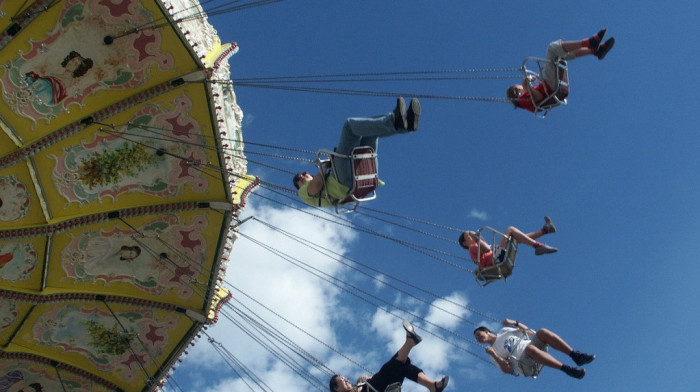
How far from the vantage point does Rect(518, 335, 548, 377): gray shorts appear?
10.9 meters

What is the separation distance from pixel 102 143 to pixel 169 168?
1.16 meters

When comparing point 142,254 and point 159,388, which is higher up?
point 142,254

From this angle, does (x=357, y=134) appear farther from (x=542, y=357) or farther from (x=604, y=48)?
(x=542, y=357)

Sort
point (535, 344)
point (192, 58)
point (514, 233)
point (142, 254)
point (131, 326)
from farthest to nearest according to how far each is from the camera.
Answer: point (131, 326) → point (142, 254) → point (192, 58) → point (535, 344) → point (514, 233)

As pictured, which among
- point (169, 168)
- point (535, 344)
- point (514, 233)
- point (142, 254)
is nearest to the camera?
Answer: point (514, 233)

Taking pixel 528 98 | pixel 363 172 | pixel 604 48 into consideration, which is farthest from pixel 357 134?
pixel 604 48

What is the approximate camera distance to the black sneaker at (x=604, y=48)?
9.12 m

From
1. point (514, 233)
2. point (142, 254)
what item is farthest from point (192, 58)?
point (514, 233)

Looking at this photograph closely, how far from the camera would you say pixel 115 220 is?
1346cm

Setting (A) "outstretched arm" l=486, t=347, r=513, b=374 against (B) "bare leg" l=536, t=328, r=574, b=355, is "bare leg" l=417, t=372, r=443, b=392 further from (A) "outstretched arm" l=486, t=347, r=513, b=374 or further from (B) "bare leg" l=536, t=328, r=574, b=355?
(B) "bare leg" l=536, t=328, r=574, b=355

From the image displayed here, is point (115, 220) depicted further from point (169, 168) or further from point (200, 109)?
Result: point (200, 109)

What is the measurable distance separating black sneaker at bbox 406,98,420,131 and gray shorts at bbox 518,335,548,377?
3.79m

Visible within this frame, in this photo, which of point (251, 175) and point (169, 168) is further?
point (251, 175)

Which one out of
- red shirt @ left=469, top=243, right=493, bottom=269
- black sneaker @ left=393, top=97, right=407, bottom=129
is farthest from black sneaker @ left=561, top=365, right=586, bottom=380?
black sneaker @ left=393, top=97, right=407, bottom=129
